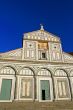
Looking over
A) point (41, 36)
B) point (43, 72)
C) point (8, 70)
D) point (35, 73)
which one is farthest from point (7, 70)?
point (41, 36)

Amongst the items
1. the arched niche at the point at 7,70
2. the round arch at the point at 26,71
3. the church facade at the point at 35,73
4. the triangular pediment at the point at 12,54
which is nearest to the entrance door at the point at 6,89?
the church facade at the point at 35,73

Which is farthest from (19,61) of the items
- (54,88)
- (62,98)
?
(62,98)

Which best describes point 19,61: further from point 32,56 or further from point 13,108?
point 13,108

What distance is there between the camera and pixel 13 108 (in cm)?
1257

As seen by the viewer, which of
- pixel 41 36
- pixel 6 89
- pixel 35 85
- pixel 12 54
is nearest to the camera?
pixel 6 89

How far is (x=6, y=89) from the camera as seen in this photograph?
1574 centimetres

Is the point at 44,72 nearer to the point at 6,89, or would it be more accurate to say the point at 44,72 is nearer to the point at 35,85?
the point at 35,85

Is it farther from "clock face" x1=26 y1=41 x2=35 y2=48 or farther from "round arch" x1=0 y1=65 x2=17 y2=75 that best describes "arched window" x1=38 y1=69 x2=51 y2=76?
"clock face" x1=26 y1=41 x2=35 y2=48

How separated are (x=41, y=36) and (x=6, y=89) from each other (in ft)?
31.3

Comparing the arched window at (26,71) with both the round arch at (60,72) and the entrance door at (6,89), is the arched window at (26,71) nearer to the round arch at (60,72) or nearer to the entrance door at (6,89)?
the entrance door at (6,89)

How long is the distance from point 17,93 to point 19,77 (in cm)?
199

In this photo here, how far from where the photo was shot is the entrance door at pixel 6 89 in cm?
1524

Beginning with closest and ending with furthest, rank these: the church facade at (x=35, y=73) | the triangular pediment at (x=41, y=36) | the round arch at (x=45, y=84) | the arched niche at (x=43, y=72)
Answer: the church facade at (x=35, y=73)
the round arch at (x=45, y=84)
the arched niche at (x=43, y=72)
the triangular pediment at (x=41, y=36)

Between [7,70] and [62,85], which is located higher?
[7,70]
